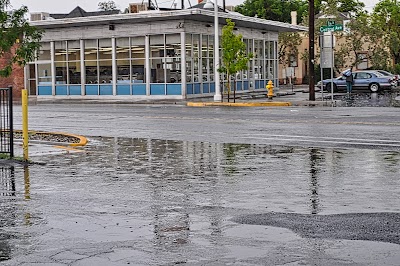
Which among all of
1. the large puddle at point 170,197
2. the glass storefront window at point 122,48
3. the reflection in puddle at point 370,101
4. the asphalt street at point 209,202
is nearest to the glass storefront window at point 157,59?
the glass storefront window at point 122,48

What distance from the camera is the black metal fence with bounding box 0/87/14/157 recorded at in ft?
50.3

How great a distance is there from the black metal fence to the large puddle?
3.04 ft

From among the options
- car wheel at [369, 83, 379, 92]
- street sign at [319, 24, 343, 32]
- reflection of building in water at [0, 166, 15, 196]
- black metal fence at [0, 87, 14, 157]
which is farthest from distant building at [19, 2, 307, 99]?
reflection of building in water at [0, 166, 15, 196]

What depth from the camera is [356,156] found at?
15242 mm

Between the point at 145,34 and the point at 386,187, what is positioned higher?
the point at 145,34

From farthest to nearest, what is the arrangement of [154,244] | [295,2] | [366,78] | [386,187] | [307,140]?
[295,2], [366,78], [307,140], [386,187], [154,244]

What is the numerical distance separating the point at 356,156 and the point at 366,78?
123 ft

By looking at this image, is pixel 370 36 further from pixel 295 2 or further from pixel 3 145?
pixel 3 145

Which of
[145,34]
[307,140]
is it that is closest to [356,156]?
[307,140]

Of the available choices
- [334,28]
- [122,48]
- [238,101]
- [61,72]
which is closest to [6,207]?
[334,28]

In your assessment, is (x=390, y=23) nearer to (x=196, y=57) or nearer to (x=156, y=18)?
(x=196, y=57)

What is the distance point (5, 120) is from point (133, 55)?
31160 mm

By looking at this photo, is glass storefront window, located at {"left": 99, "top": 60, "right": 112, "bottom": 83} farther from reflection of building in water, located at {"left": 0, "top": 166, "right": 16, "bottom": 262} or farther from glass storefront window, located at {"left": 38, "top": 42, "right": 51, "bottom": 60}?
reflection of building in water, located at {"left": 0, "top": 166, "right": 16, "bottom": 262}

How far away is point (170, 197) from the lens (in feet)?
34.6
